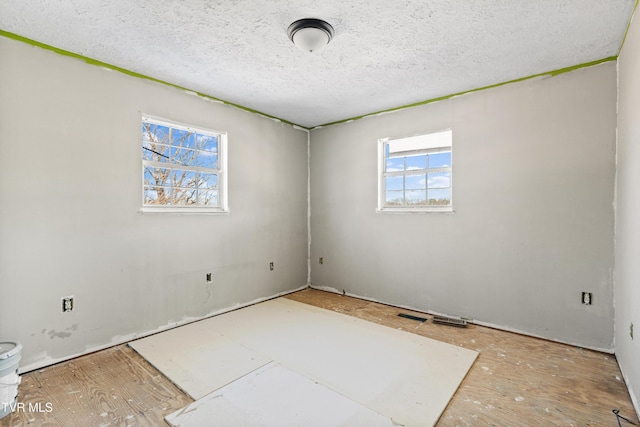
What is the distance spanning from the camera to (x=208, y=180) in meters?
3.84

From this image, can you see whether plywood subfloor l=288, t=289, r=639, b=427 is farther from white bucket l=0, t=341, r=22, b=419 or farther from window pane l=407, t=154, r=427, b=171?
white bucket l=0, t=341, r=22, b=419

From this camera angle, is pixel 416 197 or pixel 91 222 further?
pixel 416 197

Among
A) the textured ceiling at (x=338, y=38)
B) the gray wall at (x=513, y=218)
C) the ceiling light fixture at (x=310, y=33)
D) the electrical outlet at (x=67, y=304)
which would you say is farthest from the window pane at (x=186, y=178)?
the gray wall at (x=513, y=218)

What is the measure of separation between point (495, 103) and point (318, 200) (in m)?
2.66

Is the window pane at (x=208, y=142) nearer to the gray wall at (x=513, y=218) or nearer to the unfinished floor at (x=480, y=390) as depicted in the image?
the gray wall at (x=513, y=218)

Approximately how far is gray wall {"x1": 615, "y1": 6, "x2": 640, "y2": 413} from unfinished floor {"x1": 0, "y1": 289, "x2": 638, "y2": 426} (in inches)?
8.5

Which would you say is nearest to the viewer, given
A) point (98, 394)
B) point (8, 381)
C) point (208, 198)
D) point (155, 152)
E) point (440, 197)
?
point (8, 381)

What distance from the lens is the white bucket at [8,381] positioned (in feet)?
6.07

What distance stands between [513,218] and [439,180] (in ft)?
2.99

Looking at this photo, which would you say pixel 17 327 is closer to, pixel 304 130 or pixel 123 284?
pixel 123 284

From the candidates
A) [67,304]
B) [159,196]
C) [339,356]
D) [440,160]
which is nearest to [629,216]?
[440,160]

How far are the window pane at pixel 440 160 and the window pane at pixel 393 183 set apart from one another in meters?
0.43

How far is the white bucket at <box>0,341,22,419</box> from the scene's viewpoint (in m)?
1.85

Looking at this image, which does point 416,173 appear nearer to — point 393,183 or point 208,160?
point 393,183
